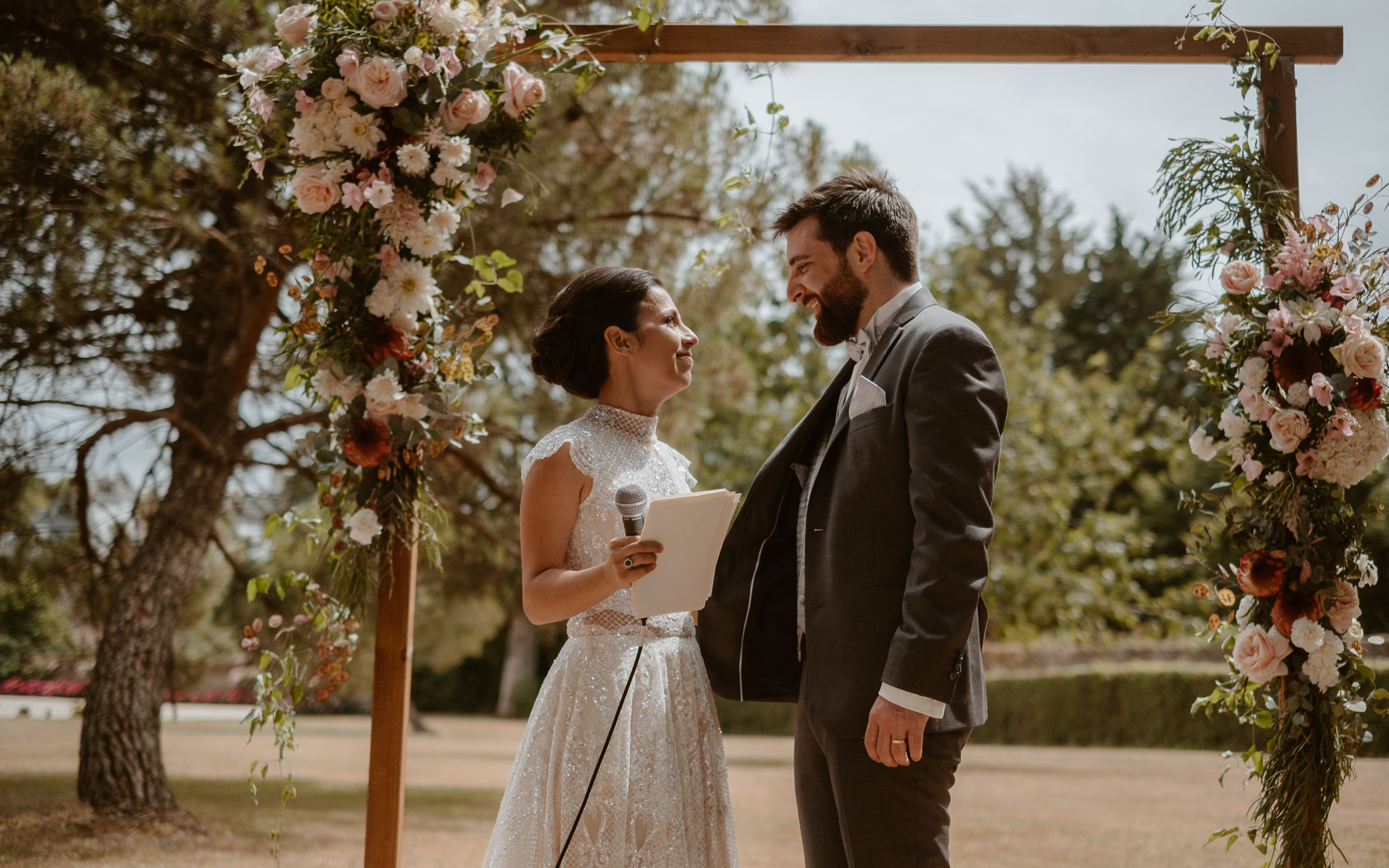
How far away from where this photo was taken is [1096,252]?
2683cm

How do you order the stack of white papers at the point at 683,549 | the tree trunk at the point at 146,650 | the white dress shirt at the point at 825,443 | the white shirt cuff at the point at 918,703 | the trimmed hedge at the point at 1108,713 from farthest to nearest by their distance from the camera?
the trimmed hedge at the point at 1108,713 < the tree trunk at the point at 146,650 < the white dress shirt at the point at 825,443 < the stack of white papers at the point at 683,549 < the white shirt cuff at the point at 918,703

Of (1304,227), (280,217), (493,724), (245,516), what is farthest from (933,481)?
(493,724)

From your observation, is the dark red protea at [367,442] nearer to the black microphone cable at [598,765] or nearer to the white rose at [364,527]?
the white rose at [364,527]

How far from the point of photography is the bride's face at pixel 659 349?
242 centimetres

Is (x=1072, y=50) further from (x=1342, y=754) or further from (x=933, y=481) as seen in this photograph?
(x=1342, y=754)

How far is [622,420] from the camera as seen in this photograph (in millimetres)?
2445

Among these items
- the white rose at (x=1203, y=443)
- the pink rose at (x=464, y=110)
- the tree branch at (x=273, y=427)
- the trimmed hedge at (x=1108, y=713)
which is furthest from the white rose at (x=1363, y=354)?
the trimmed hedge at (x=1108, y=713)

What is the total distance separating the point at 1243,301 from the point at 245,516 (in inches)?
255

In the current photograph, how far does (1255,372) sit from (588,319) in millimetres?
1793

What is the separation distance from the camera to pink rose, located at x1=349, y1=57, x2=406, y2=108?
245cm

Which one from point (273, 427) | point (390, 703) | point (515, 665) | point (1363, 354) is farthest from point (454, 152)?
point (515, 665)

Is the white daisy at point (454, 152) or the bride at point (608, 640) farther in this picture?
the white daisy at point (454, 152)

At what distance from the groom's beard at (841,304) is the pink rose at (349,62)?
126 centimetres

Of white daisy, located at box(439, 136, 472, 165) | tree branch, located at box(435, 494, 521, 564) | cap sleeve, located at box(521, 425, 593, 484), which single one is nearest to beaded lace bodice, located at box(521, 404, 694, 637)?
cap sleeve, located at box(521, 425, 593, 484)
